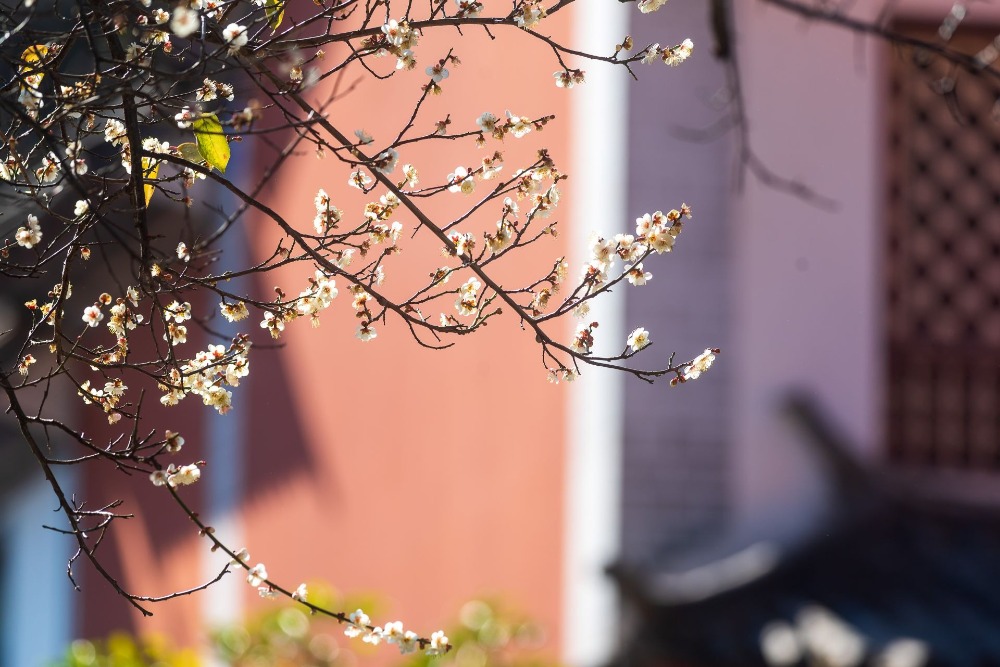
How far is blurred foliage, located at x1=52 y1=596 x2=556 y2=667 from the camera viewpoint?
4477mm

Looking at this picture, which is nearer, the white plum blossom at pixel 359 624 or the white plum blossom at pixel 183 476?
the white plum blossom at pixel 183 476

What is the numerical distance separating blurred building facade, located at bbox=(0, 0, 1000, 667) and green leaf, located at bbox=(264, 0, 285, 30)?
8.98 feet

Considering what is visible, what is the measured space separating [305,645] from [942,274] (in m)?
2.95

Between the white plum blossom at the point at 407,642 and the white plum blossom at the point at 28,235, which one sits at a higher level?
the white plum blossom at the point at 28,235

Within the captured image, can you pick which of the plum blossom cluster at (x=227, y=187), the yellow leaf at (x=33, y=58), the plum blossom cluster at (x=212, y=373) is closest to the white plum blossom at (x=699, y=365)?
the plum blossom cluster at (x=227, y=187)

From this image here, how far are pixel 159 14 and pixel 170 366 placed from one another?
0.53m

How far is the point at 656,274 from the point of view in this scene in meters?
4.76

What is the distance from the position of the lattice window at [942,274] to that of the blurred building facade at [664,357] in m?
0.02

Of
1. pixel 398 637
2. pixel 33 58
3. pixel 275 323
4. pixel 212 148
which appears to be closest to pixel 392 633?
pixel 398 637

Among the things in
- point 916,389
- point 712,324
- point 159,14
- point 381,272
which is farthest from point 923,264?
point 159,14

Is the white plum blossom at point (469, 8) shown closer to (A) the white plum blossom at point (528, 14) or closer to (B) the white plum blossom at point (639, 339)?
(A) the white plum blossom at point (528, 14)

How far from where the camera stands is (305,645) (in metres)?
4.71

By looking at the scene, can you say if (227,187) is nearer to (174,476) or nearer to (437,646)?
(174,476)

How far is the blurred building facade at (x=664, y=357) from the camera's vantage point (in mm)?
4715
